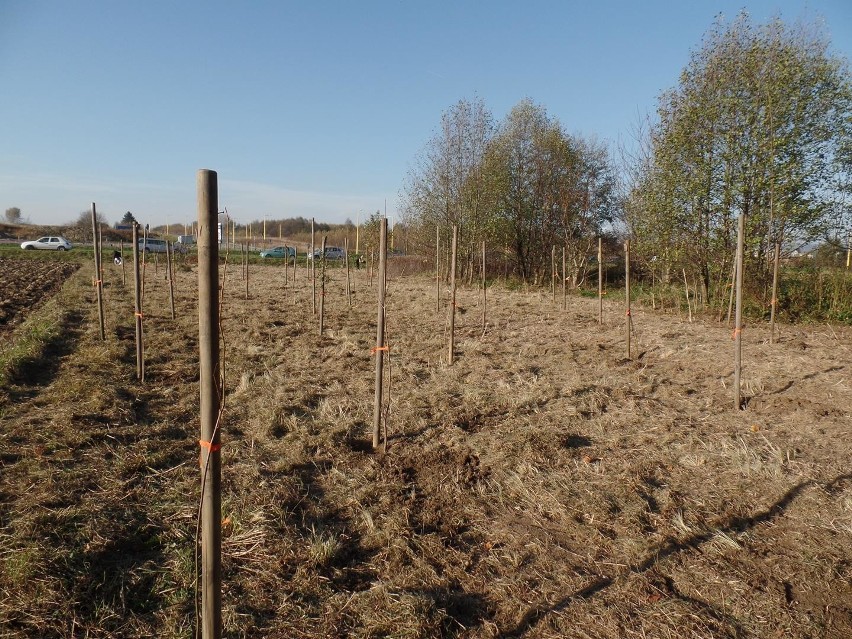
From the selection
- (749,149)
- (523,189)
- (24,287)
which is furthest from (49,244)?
(749,149)

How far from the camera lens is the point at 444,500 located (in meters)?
3.92

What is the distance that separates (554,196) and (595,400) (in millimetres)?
18064

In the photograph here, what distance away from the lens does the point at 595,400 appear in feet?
19.5

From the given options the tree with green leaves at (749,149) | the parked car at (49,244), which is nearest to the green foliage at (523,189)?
the tree with green leaves at (749,149)

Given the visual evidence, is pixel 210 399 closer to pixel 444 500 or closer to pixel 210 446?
pixel 210 446

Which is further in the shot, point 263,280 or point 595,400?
point 263,280

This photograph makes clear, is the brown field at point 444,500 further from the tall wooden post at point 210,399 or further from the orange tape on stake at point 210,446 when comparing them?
the orange tape on stake at point 210,446

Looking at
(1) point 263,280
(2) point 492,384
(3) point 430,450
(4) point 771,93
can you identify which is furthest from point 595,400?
(1) point 263,280

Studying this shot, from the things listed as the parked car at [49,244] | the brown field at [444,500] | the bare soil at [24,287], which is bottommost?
the brown field at [444,500]

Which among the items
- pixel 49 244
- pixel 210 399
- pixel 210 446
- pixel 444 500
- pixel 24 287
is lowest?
pixel 444 500

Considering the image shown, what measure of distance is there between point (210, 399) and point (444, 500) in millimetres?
2320

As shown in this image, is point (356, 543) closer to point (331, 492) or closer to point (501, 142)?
point (331, 492)

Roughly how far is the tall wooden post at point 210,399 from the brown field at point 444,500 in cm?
57

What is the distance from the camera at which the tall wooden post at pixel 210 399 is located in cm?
201
